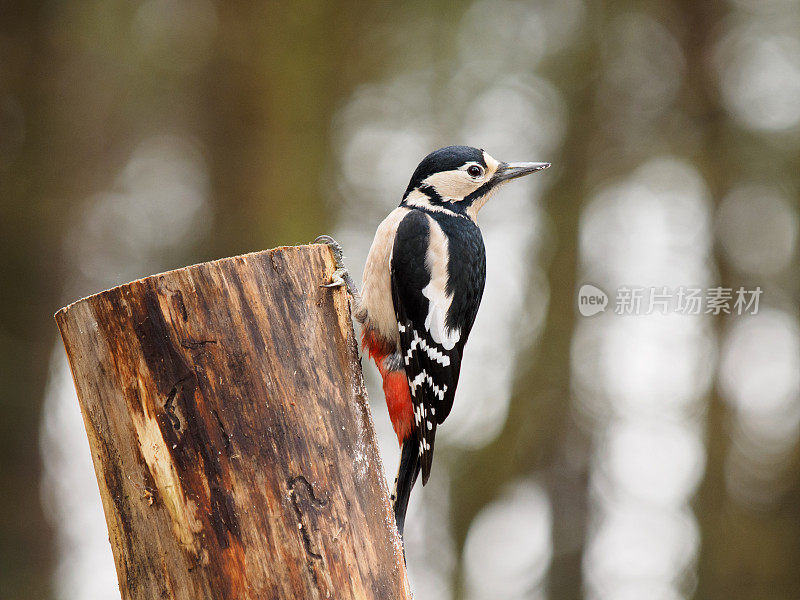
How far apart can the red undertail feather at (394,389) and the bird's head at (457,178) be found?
70 cm

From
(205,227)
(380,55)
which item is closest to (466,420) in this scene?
(205,227)

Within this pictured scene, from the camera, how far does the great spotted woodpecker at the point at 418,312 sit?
3377 mm

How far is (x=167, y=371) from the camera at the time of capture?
2203 millimetres

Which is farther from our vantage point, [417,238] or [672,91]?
[672,91]

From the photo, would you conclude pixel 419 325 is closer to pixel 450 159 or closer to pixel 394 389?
pixel 394 389

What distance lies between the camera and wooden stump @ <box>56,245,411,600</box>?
2.16 metres

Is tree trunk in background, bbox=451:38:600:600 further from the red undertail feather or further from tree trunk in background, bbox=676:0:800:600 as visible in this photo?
the red undertail feather

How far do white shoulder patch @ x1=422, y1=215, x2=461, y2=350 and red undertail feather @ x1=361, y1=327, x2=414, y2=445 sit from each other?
0.24 meters

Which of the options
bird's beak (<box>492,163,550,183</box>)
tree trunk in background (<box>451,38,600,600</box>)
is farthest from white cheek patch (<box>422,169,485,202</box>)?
tree trunk in background (<box>451,38,600,600</box>)

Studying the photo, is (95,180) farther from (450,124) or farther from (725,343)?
(725,343)

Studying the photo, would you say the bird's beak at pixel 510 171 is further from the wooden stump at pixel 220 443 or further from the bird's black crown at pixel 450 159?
the wooden stump at pixel 220 443

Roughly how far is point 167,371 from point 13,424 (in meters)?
4.49

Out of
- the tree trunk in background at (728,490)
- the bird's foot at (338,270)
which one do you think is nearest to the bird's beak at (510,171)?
the bird's foot at (338,270)

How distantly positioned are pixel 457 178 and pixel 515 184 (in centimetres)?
346
